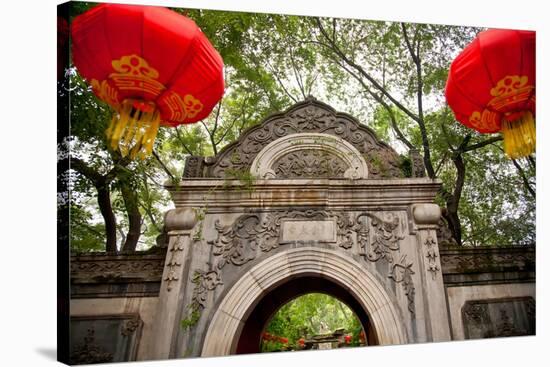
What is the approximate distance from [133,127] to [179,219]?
864mm

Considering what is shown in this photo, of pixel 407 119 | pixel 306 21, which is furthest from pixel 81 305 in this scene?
pixel 407 119

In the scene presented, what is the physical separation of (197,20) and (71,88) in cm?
123

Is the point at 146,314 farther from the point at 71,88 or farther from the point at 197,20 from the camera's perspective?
the point at 197,20

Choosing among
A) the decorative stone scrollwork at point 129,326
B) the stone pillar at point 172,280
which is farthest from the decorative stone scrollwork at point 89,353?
the stone pillar at point 172,280

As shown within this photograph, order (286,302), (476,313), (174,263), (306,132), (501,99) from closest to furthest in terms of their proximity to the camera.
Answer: (174,263) → (476,313) → (501,99) → (306,132) → (286,302)

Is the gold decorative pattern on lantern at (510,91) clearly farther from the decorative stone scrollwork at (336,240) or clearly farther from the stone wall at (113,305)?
the stone wall at (113,305)

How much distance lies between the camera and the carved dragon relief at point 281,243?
11.4 ft

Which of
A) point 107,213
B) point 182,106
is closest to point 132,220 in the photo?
point 107,213

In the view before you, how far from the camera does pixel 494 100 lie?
375cm

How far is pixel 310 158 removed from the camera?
3865 mm

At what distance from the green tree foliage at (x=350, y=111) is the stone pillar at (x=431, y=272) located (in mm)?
795

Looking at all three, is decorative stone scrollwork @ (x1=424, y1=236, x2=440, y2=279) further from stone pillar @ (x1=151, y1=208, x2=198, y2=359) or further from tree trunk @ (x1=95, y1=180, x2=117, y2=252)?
tree trunk @ (x1=95, y1=180, x2=117, y2=252)

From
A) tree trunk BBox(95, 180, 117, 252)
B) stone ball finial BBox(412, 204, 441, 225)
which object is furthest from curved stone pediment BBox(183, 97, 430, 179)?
tree trunk BBox(95, 180, 117, 252)

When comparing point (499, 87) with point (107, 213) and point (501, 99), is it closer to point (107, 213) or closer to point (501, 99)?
point (501, 99)
